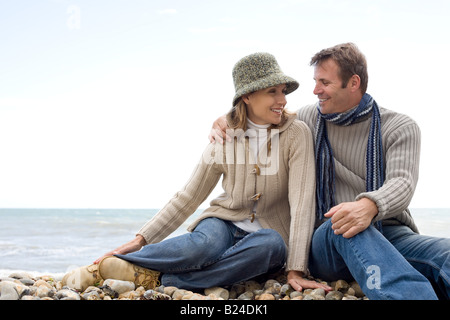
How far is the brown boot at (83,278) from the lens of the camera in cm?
293

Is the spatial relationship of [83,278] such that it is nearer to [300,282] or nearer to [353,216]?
[300,282]

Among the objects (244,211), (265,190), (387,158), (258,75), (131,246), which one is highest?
(258,75)

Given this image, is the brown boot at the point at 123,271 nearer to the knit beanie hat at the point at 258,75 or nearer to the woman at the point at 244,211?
the woman at the point at 244,211

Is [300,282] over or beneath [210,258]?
beneath

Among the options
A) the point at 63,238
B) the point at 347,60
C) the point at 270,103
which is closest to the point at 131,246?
the point at 270,103

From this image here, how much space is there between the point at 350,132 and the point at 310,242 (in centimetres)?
84

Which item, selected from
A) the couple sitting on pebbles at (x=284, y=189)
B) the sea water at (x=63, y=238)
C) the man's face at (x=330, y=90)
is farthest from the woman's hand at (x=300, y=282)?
the sea water at (x=63, y=238)

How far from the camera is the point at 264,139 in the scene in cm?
322

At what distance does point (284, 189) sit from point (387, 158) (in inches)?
27.6

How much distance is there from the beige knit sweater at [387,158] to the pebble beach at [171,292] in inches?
22.0

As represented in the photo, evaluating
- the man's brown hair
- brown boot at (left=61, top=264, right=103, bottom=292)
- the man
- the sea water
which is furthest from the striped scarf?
the sea water

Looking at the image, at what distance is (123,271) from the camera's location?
2.96 meters
